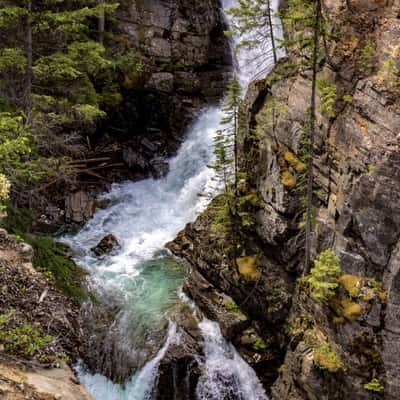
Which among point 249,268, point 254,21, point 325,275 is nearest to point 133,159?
point 249,268

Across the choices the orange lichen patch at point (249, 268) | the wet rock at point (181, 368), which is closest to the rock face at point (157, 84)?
the orange lichen patch at point (249, 268)

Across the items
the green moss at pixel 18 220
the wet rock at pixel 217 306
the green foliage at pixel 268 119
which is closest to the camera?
the green moss at pixel 18 220

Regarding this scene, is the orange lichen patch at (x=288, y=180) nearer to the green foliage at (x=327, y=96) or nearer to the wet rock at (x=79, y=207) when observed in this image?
the green foliage at (x=327, y=96)

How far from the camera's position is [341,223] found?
486 inches

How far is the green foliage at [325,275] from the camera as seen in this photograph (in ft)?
39.8

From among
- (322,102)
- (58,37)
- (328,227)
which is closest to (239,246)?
(328,227)

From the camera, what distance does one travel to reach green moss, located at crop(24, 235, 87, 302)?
44.1ft

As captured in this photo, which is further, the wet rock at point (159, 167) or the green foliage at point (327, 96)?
the wet rock at point (159, 167)

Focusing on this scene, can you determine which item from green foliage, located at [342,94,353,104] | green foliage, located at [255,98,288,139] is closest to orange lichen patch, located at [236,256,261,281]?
green foliage, located at [255,98,288,139]

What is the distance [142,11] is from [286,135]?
15354mm

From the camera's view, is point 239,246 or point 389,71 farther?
point 239,246

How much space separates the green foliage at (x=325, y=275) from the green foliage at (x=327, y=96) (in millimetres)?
4215

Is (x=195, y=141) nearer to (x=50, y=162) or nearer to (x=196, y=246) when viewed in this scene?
(x=196, y=246)

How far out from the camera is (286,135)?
47.7ft
